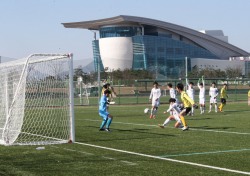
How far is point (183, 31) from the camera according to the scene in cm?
13338

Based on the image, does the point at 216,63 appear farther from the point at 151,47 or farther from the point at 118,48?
the point at 118,48

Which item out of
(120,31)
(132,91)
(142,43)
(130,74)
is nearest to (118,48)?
(120,31)

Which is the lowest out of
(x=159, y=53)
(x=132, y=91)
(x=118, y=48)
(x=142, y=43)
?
(x=132, y=91)

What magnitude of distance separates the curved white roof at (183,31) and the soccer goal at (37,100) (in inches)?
3863

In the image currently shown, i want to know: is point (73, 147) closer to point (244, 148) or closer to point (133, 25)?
point (244, 148)

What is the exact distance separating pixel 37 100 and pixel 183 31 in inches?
4634

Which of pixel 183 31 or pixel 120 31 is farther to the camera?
pixel 183 31

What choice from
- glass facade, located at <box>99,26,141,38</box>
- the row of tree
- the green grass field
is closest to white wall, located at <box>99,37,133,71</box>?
glass facade, located at <box>99,26,141,38</box>

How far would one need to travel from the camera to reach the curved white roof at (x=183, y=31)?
119062mm

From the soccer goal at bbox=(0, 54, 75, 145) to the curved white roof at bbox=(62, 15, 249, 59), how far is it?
322ft

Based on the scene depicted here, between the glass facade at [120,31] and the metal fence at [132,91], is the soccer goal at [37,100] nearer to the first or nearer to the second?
the metal fence at [132,91]

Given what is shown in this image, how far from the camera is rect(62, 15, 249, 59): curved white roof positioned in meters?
119

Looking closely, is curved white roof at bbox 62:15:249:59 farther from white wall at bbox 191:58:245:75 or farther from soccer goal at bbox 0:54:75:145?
soccer goal at bbox 0:54:75:145

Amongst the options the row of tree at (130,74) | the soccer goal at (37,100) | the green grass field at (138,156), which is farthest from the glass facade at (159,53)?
the green grass field at (138,156)
